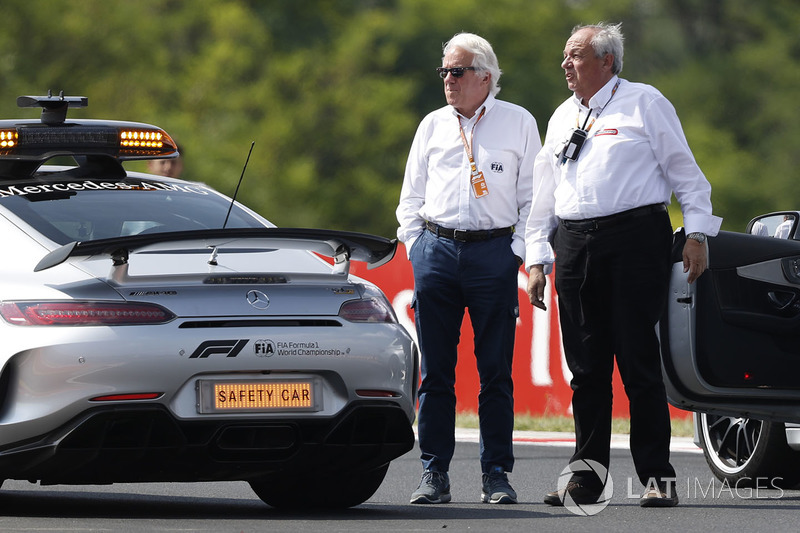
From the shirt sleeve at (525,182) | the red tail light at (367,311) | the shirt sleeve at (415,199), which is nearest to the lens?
the red tail light at (367,311)

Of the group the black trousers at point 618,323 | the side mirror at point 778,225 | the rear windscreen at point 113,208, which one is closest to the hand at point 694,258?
the black trousers at point 618,323

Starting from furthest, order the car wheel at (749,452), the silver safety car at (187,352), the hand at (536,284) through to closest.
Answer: the car wheel at (749,452)
the hand at (536,284)
the silver safety car at (187,352)

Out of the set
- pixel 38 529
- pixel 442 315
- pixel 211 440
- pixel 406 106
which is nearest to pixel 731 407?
pixel 442 315

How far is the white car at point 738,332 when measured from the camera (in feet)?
21.7

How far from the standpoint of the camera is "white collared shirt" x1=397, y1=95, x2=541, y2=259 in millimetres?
6812

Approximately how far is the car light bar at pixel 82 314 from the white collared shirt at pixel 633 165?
174 centimetres

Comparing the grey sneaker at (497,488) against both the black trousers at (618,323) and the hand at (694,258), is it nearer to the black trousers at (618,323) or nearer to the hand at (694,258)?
the black trousers at (618,323)

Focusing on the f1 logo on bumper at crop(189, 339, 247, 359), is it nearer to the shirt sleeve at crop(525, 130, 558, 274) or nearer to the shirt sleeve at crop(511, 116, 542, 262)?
the shirt sleeve at crop(525, 130, 558, 274)

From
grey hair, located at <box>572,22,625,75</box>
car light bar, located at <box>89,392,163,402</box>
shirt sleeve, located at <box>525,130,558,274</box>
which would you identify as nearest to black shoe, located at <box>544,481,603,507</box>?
shirt sleeve, located at <box>525,130,558,274</box>

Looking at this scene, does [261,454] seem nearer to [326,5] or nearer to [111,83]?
[111,83]

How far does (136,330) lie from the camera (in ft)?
18.8

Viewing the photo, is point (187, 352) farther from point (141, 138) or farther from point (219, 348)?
point (141, 138)

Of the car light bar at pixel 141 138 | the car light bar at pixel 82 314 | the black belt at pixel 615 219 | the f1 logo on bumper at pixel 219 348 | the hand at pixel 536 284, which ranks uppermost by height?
the car light bar at pixel 141 138

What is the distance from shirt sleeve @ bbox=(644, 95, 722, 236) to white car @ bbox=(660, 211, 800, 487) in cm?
27
